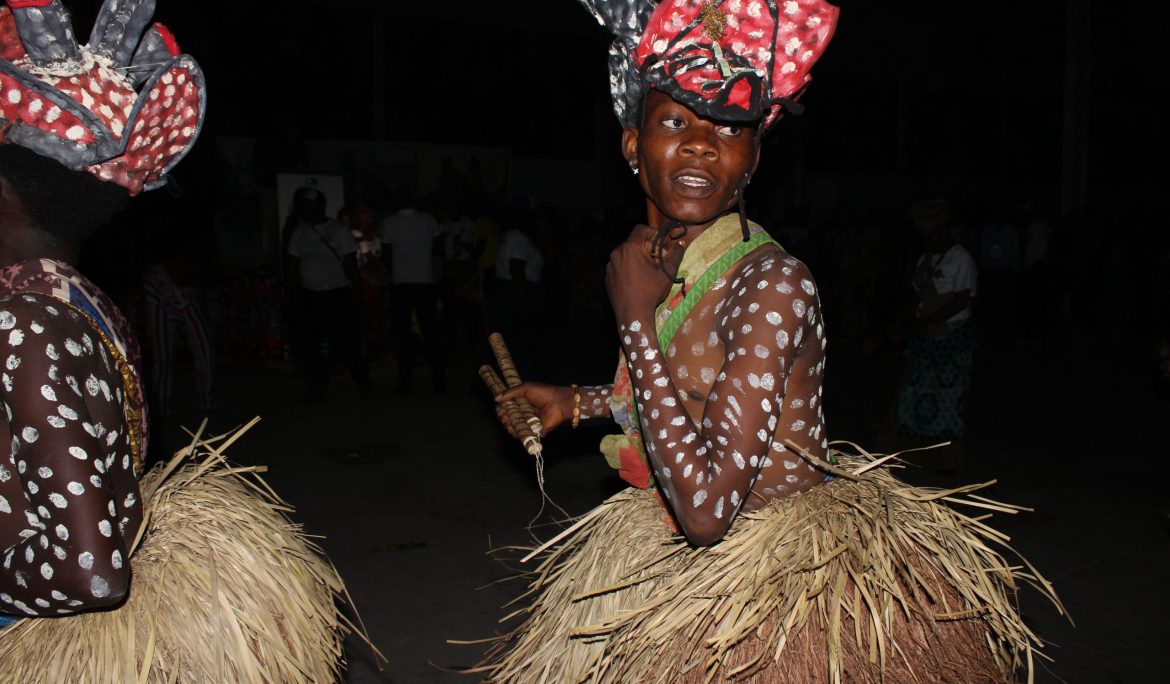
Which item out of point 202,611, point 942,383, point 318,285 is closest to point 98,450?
point 202,611

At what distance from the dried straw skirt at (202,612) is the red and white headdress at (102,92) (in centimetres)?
68

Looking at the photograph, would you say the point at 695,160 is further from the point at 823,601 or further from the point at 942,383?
the point at 942,383

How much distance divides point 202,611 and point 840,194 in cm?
1732

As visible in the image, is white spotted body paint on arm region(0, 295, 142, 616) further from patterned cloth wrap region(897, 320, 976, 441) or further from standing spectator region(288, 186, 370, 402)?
standing spectator region(288, 186, 370, 402)

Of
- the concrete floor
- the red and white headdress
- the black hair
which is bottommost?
the concrete floor

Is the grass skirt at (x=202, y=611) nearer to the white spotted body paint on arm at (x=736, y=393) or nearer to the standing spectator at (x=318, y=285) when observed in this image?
the white spotted body paint on arm at (x=736, y=393)

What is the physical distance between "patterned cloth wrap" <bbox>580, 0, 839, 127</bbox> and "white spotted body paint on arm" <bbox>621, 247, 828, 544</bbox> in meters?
0.32

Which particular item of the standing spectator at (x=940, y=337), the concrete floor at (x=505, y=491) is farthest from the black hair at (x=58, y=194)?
the standing spectator at (x=940, y=337)

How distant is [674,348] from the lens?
192 centimetres

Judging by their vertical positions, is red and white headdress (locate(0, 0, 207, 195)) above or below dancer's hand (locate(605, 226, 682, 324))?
above

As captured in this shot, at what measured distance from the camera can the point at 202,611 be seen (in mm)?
1817

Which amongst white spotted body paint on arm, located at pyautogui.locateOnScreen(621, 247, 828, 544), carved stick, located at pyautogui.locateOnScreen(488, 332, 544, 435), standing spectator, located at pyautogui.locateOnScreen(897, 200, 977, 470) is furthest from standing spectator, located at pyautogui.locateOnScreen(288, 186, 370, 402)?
white spotted body paint on arm, located at pyautogui.locateOnScreen(621, 247, 828, 544)

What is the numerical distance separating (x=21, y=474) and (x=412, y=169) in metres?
10.6

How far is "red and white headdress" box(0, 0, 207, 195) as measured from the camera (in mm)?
1734
